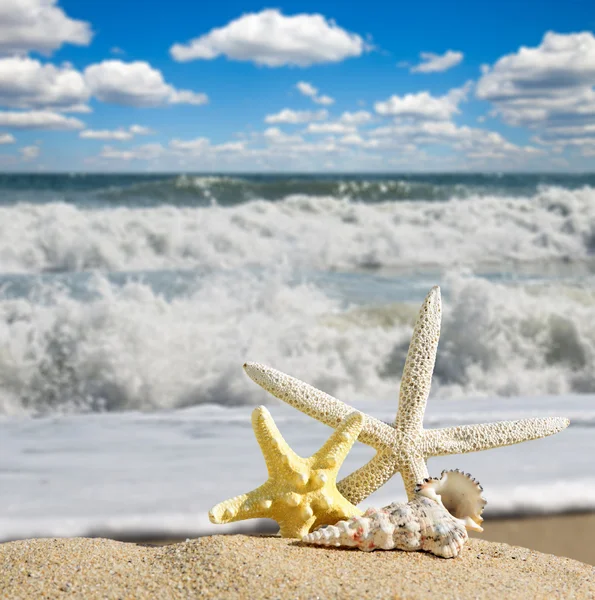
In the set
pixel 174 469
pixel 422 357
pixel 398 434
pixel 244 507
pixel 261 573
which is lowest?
pixel 174 469

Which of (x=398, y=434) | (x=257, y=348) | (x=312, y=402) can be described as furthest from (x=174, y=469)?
(x=257, y=348)

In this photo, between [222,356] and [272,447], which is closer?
[272,447]

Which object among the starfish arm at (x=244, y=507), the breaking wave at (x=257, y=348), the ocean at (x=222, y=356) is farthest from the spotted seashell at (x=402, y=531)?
the breaking wave at (x=257, y=348)

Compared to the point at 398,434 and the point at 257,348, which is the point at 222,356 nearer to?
the point at 257,348

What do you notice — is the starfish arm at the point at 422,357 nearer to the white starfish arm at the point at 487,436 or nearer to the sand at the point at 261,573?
the white starfish arm at the point at 487,436

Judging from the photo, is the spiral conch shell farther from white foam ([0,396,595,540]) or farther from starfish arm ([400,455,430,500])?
white foam ([0,396,595,540])

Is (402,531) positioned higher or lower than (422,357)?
lower

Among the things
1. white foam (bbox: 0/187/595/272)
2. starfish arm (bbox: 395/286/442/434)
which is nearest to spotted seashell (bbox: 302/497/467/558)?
starfish arm (bbox: 395/286/442/434)
